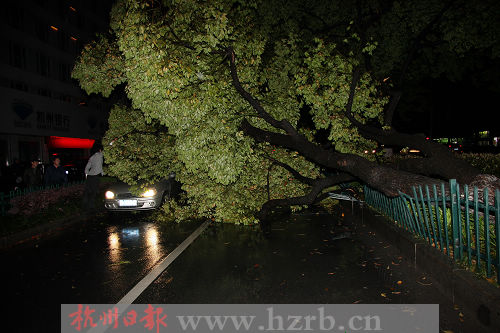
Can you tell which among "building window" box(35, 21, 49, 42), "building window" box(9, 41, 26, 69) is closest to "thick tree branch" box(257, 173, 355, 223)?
"building window" box(9, 41, 26, 69)

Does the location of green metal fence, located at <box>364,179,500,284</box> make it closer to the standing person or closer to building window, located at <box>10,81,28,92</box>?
the standing person

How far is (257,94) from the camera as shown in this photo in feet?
31.8

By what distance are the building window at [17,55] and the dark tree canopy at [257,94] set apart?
2609 centimetres

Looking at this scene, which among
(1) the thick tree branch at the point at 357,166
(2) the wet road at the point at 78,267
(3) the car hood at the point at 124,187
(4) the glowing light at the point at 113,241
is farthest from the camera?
(3) the car hood at the point at 124,187

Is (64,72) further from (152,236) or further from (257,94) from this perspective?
(152,236)

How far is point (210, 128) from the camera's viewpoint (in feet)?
25.3

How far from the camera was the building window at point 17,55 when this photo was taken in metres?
31.2

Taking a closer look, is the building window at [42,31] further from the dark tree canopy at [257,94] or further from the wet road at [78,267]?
the wet road at [78,267]

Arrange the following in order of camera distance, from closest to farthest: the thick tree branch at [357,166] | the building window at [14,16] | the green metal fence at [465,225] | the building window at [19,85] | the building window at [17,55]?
the green metal fence at [465,225], the thick tree branch at [357,166], the building window at [14,16], the building window at [17,55], the building window at [19,85]

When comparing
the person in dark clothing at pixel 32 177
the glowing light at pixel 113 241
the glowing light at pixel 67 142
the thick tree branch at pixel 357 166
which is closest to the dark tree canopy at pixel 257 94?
the thick tree branch at pixel 357 166

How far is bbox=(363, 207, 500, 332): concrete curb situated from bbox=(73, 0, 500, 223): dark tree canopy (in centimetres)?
126

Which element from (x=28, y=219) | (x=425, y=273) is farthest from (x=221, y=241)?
(x=28, y=219)

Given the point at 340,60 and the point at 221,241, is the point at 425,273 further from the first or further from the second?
the point at 340,60

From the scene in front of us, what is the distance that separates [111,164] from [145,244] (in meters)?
4.55
